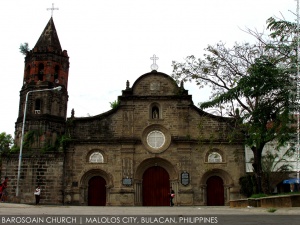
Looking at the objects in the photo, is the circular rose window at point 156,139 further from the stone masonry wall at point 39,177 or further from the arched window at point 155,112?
the stone masonry wall at point 39,177

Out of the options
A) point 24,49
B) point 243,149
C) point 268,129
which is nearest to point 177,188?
point 243,149

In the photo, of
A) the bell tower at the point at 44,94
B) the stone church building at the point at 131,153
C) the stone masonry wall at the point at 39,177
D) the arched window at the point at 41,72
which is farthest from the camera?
the arched window at the point at 41,72

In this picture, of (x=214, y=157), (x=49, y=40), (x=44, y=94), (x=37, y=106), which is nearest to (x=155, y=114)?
(x=214, y=157)

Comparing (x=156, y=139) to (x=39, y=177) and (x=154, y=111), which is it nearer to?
(x=154, y=111)

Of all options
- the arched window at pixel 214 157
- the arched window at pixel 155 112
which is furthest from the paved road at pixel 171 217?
the arched window at pixel 155 112

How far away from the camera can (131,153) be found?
87.7 ft

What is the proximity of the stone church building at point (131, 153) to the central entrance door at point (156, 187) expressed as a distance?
0.07m

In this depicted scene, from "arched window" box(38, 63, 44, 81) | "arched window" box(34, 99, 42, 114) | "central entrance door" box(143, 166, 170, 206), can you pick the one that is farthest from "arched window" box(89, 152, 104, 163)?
"arched window" box(38, 63, 44, 81)

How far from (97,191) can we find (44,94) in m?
8.38

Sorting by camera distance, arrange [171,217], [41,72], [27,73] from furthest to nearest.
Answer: [27,73] → [41,72] → [171,217]

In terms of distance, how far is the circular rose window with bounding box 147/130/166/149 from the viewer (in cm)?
2723

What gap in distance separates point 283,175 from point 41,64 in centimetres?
2063

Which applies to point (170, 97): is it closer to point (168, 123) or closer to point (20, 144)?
point (168, 123)

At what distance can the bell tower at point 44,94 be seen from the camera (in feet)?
89.1
